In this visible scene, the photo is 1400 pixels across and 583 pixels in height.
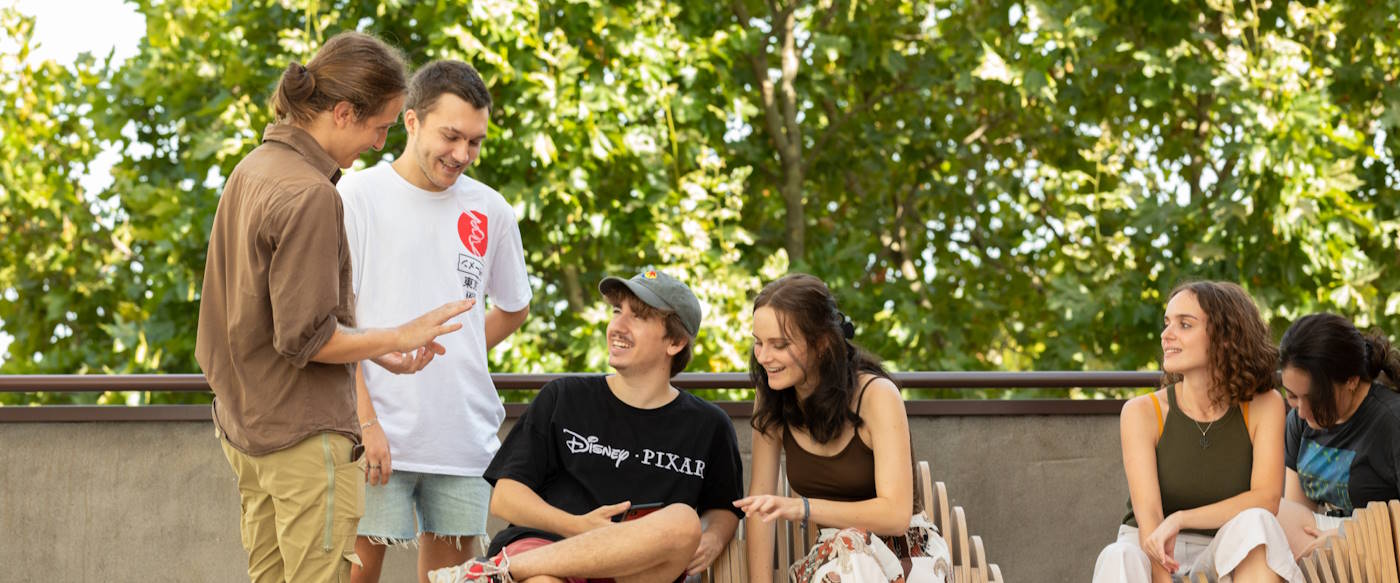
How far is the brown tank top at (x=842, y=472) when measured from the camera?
3.31 metres

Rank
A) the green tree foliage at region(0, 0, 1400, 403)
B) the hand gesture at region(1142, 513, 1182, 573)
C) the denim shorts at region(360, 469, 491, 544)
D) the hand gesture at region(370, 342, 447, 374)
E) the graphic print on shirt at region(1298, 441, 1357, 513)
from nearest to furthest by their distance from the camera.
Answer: the hand gesture at region(370, 342, 447, 374) → the denim shorts at region(360, 469, 491, 544) → the hand gesture at region(1142, 513, 1182, 573) → the graphic print on shirt at region(1298, 441, 1357, 513) → the green tree foliage at region(0, 0, 1400, 403)

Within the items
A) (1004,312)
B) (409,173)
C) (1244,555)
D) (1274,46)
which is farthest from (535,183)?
(1244,555)

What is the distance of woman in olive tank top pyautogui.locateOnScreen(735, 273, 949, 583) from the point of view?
3201 millimetres

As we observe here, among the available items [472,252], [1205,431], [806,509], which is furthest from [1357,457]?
[472,252]

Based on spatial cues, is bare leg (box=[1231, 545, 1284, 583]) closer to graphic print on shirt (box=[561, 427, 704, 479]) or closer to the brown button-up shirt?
graphic print on shirt (box=[561, 427, 704, 479])

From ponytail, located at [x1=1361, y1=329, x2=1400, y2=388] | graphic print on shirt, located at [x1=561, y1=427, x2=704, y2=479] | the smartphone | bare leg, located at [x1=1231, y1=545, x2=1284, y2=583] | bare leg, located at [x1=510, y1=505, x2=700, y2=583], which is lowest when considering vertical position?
bare leg, located at [x1=1231, y1=545, x2=1284, y2=583]

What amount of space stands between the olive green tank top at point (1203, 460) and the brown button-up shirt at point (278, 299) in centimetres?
206

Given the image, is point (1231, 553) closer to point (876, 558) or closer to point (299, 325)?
point (876, 558)

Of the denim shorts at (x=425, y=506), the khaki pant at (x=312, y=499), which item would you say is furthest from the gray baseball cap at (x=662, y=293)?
the khaki pant at (x=312, y=499)

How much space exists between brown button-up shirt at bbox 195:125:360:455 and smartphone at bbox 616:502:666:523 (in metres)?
0.80

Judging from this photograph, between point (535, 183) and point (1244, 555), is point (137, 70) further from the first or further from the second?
point (1244, 555)

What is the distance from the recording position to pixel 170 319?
8.64 metres

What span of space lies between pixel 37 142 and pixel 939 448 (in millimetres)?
8201

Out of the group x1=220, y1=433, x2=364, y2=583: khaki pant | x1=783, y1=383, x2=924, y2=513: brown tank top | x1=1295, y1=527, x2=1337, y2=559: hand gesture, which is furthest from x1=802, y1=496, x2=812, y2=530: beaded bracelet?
x1=1295, y1=527, x2=1337, y2=559: hand gesture
